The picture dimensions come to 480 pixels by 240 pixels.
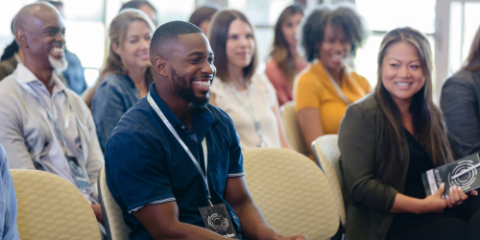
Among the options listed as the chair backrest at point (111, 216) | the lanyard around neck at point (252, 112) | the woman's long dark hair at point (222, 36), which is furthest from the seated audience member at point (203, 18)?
the chair backrest at point (111, 216)

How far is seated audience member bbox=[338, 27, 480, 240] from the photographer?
81.0 inches

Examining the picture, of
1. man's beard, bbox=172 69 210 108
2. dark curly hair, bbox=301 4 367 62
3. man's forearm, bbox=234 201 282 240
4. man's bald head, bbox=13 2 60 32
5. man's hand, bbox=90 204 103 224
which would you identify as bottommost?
man's hand, bbox=90 204 103 224

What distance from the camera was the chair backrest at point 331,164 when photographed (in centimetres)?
219

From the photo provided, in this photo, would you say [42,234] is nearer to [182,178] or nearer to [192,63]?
[182,178]

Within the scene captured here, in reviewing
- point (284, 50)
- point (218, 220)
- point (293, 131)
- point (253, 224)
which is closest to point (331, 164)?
point (253, 224)

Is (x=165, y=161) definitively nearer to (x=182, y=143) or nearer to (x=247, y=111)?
(x=182, y=143)

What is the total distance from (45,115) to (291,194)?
3.92 ft

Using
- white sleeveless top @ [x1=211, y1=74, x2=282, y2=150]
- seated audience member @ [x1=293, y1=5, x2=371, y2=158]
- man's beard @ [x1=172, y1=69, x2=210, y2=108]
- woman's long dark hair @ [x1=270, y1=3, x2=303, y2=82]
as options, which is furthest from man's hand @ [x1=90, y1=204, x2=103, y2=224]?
woman's long dark hair @ [x1=270, y1=3, x2=303, y2=82]

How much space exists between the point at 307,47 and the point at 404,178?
147cm

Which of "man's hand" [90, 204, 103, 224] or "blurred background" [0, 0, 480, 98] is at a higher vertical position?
"blurred background" [0, 0, 480, 98]

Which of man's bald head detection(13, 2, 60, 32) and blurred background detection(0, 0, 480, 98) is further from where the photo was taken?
blurred background detection(0, 0, 480, 98)

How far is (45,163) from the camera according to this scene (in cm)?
219

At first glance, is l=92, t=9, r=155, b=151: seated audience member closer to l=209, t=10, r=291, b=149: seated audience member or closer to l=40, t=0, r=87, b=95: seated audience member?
l=209, t=10, r=291, b=149: seated audience member

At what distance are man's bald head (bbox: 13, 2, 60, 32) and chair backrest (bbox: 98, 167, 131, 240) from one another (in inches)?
41.3
